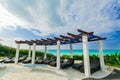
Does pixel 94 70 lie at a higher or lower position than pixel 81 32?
lower

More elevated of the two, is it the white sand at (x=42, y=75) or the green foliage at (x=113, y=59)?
the green foliage at (x=113, y=59)

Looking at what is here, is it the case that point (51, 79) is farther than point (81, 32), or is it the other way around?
point (81, 32)

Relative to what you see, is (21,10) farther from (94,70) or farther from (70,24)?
(70,24)

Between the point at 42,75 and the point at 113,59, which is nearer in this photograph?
the point at 42,75

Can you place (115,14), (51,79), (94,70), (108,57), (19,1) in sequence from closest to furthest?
(51,79)
(94,70)
(19,1)
(108,57)
(115,14)

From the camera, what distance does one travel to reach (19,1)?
12492 millimetres

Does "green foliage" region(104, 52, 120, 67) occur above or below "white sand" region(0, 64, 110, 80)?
above

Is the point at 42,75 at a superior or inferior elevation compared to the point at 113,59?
inferior

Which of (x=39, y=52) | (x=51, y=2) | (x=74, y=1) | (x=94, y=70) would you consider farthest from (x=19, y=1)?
(x=39, y=52)

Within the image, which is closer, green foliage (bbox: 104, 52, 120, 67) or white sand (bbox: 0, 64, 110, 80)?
white sand (bbox: 0, 64, 110, 80)

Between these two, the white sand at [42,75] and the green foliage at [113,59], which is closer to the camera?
the white sand at [42,75]

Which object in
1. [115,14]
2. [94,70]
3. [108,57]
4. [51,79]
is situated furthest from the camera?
[115,14]

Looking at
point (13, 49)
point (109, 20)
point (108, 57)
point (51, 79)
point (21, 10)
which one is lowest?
point (51, 79)

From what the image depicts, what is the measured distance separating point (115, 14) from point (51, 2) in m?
28.5
